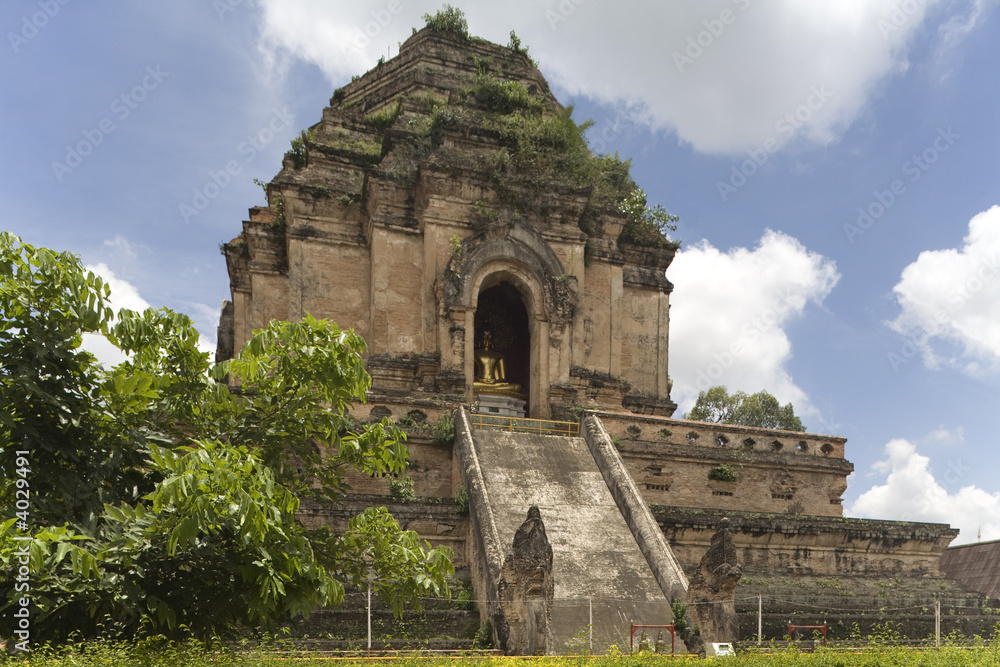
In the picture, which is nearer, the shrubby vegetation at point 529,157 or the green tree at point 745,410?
the shrubby vegetation at point 529,157

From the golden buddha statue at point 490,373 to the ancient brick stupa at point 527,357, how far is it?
6 cm

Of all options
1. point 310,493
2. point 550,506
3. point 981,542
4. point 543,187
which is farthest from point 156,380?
point 981,542

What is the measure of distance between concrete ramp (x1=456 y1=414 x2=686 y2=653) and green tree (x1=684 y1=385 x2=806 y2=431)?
1041 inches

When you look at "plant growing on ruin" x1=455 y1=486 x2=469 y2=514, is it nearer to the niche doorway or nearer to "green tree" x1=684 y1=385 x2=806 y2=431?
the niche doorway

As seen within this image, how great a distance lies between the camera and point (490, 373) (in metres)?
22.0

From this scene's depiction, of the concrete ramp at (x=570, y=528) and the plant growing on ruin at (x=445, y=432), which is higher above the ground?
the plant growing on ruin at (x=445, y=432)

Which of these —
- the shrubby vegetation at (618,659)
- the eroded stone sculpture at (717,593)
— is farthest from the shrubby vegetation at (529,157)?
the shrubby vegetation at (618,659)

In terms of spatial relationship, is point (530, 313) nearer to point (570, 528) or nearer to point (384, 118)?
point (384, 118)

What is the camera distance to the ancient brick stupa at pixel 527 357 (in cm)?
1365

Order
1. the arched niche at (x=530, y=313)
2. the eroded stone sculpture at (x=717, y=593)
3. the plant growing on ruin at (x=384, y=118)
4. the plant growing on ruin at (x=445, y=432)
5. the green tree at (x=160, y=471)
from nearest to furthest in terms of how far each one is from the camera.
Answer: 1. the green tree at (x=160, y=471)
2. the eroded stone sculpture at (x=717, y=593)
3. the plant growing on ruin at (x=445, y=432)
4. the arched niche at (x=530, y=313)
5. the plant growing on ruin at (x=384, y=118)

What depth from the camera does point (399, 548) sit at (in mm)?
7418

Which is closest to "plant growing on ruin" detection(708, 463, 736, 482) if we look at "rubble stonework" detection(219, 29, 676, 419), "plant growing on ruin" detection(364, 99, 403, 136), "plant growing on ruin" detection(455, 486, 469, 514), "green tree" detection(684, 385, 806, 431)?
"rubble stonework" detection(219, 29, 676, 419)

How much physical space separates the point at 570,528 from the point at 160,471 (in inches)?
337

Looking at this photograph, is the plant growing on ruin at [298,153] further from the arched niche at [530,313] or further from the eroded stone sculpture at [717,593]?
the eroded stone sculpture at [717,593]
